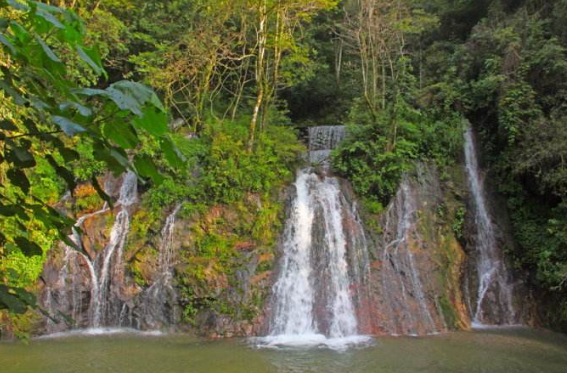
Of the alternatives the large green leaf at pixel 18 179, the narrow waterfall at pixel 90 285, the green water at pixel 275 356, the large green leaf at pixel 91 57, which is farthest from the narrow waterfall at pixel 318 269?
the large green leaf at pixel 91 57

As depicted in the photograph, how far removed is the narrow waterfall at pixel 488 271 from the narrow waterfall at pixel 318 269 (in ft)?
9.37

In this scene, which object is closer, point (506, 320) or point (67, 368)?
point (67, 368)

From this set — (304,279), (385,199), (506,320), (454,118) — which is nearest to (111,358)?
(304,279)

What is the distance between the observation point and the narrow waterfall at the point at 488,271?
1016cm

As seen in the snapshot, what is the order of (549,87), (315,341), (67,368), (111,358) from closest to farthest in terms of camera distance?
(67,368) < (111,358) < (315,341) < (549,87)

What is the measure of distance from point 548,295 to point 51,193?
11.3 metres

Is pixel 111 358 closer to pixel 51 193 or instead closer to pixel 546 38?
→ pixel 51 193

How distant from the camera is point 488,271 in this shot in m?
10.7

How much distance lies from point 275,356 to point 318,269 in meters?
2.98

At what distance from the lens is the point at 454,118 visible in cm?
1272

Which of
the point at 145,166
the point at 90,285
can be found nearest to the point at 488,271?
the point at 90,285

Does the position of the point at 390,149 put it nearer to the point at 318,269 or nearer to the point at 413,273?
the point at 413,273

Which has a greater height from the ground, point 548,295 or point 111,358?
point 548,295

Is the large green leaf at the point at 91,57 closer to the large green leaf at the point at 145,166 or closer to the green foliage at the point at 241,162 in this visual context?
the large green leaf at the point at 145,166
